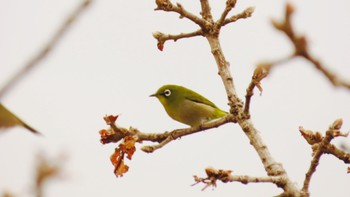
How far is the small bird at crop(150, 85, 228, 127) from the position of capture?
6.65 metres

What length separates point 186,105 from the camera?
6941mm

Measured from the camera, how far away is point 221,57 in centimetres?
443


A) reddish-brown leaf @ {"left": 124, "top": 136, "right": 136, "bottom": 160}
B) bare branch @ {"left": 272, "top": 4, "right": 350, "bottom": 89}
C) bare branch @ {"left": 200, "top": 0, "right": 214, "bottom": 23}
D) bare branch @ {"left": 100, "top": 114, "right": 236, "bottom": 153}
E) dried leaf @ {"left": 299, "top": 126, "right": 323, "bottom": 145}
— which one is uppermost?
bare branch @ {"left": 200, "top": 0, "right": 214, "bottom": 23}

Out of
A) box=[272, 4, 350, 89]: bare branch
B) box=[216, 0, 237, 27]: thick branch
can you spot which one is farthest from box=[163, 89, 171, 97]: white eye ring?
box=[272, 4, 350, 89]: bare branch

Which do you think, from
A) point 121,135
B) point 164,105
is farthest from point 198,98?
point 121,135

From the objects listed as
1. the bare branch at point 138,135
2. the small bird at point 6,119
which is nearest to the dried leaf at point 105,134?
the bare branch at point 138,135

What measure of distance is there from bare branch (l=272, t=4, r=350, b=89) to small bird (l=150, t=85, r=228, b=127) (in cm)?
527

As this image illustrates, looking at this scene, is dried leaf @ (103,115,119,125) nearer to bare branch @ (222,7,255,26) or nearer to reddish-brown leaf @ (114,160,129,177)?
reddish-brown leaf @ (114,160,129,177)

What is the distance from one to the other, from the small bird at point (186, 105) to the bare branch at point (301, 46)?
5.27 metres

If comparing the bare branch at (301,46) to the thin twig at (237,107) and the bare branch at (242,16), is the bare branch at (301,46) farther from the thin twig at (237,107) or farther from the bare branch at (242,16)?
the bare branch at (242,16)

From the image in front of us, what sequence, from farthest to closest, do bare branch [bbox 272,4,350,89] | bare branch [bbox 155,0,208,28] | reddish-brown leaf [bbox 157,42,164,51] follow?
reddish-brown leaf [bbox 157,42,164,51]
bare branch [bbox 155,0,208,28]
bare branch [bbox 272,4,350,89]

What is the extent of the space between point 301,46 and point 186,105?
18.9ft

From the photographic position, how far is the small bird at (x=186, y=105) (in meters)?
6.65

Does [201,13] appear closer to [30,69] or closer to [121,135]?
[121,135]
